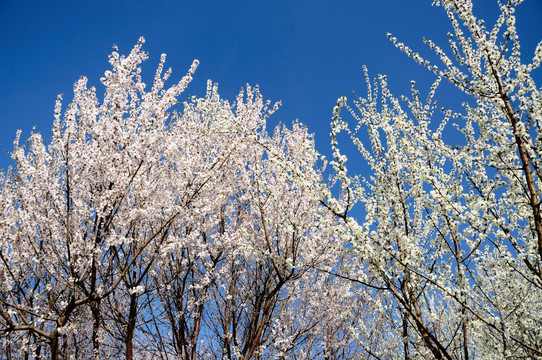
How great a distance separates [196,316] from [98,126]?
3.48 metres

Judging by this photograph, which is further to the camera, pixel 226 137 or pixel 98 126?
pixel 226 137

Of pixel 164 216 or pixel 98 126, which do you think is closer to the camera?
pixel 98 126

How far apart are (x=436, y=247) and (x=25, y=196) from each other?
205 inches

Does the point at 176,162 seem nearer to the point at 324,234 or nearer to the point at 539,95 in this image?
the point at 324,234

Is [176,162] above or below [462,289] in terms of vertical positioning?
above

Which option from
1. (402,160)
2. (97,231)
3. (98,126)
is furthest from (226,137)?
(402,160)

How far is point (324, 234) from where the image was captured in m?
6.80

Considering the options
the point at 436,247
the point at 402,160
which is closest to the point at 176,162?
the point at 402,160

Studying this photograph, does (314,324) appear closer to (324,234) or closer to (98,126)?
(324,234)

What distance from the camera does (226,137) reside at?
6793 mm

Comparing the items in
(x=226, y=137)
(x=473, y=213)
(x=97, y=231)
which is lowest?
(x=473, y=213)

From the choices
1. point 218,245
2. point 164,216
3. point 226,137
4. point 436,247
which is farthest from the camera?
point 226,137

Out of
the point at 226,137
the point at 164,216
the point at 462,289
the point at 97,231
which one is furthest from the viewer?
the point at 226,137

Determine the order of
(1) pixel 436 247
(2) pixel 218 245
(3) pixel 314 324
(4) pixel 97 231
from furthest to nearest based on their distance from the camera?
(3) pixel 314 324, (2) pixel 218 245, (4) pixel 97 231, (1) pixel 436 247
